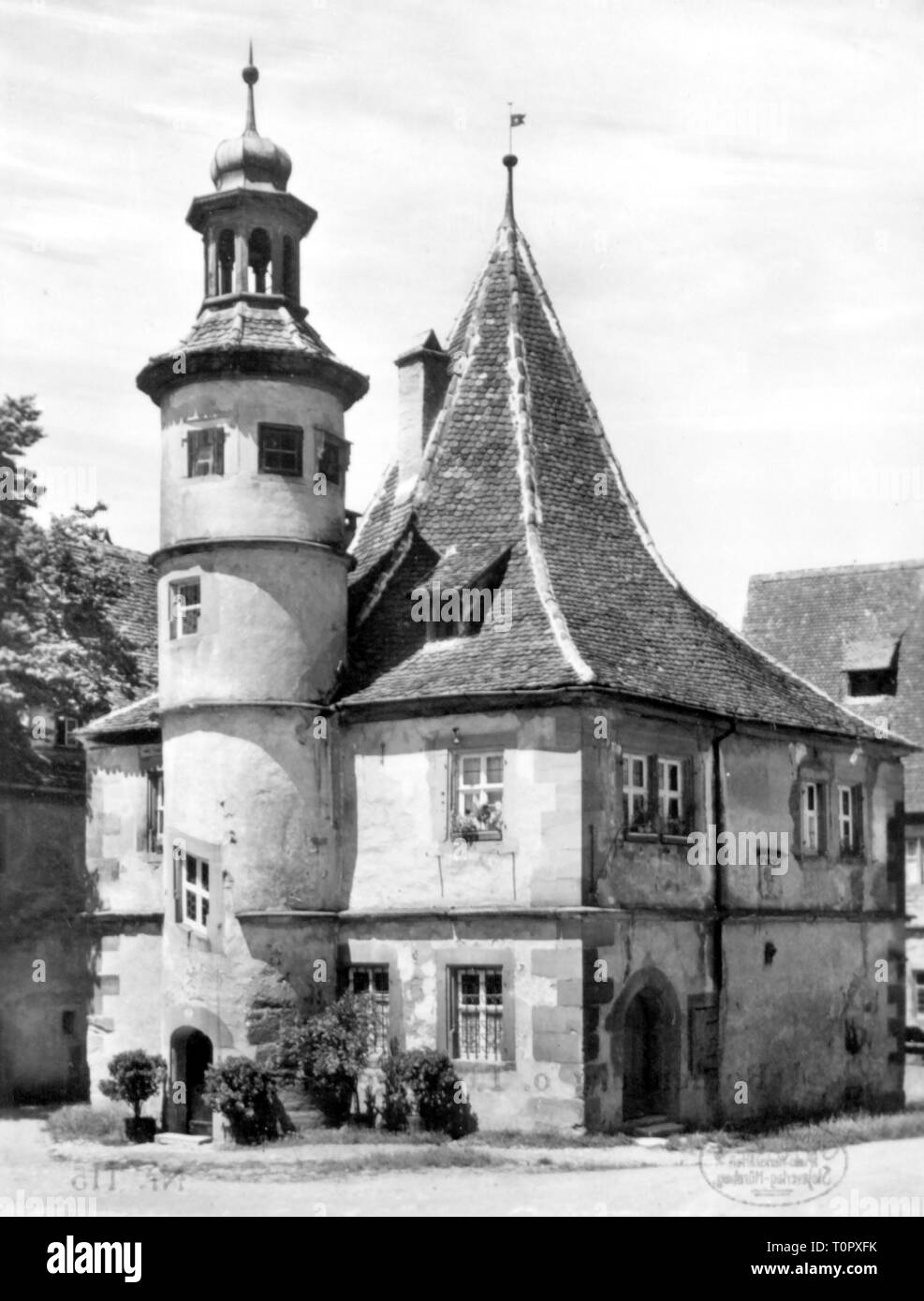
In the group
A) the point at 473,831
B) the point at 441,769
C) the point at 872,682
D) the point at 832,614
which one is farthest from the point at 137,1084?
the point at 832,614

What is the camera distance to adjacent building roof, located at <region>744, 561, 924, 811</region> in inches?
1679

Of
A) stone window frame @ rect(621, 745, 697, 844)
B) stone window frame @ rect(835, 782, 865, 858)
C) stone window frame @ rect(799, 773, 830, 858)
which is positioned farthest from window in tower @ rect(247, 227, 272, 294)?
stone window frame @ rect(835, 782, 865, 858)

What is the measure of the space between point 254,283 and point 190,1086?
462 inches

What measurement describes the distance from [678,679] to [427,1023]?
20.3 feet

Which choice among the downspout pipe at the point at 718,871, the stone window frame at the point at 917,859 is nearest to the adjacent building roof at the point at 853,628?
the stone window frame at the point at 917,859

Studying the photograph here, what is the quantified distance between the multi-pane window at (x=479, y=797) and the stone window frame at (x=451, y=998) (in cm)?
158

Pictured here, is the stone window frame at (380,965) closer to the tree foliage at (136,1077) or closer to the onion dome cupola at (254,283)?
the tree foliage at (136,1077)

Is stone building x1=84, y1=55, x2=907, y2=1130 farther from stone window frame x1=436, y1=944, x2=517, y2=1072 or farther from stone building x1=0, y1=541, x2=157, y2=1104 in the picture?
stone building x1=0, y1=541, x2=157, y2=1104

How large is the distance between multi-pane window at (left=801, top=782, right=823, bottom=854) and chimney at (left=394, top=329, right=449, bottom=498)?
8131mm

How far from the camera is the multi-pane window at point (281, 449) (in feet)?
91.4

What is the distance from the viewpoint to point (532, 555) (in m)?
28.7

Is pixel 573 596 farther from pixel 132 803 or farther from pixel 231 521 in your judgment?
pixel 132 803

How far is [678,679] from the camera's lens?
28672mm
